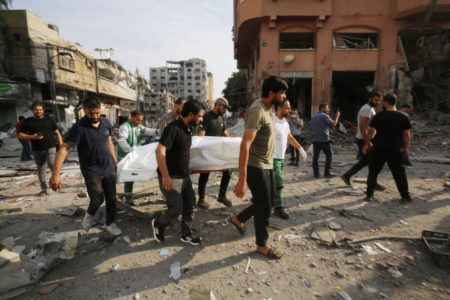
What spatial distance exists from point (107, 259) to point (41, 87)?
18971 mm

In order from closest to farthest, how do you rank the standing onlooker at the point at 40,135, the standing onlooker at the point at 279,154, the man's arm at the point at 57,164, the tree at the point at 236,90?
1. the man's arm at the point at 57,164
2. the standing onlooker at the point at 279,154
3. the standing onlooker at the point at 40,135
4. the tree at the point at 236,90

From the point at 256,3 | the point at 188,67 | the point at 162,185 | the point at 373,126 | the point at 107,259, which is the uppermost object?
the point at 188,67

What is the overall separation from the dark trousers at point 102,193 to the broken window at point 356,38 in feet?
54.4

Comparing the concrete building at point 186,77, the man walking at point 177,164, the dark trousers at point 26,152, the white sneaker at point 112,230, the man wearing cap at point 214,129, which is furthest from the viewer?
the concrete building at point 186,77

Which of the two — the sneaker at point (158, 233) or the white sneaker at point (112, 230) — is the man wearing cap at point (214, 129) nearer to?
the sneaker at point (158, 233)

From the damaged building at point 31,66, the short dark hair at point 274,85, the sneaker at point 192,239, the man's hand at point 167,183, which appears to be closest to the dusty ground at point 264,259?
the sneaker at point 192,239

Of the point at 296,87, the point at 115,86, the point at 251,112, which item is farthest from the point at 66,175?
the point at 115,86

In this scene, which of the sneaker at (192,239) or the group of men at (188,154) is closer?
the group of men at (188,154)

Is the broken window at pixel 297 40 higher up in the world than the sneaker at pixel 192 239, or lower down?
higher up

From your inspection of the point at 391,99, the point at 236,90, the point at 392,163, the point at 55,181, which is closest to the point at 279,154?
the point at 392,163

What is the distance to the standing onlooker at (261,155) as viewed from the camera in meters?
2.72

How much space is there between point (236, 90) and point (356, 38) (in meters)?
22.0

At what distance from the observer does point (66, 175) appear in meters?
7.45

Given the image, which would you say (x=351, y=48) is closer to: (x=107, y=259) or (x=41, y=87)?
(x=107, y=259)
